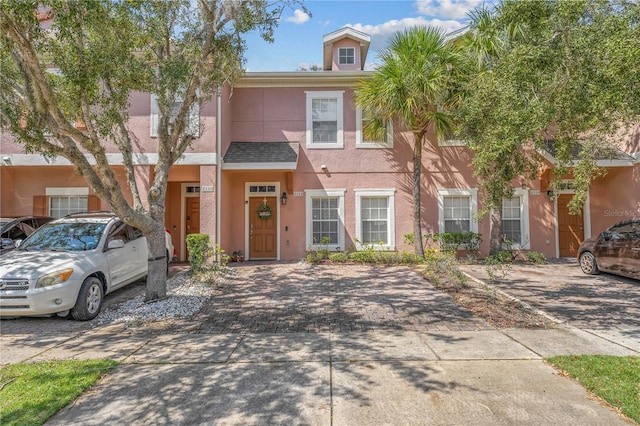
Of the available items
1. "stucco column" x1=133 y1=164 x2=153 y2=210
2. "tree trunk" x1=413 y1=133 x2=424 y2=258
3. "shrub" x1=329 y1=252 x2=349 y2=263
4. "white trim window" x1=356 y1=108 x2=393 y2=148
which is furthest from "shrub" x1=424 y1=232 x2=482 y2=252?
"stucco column" x1=133 y1=164 x2=153 y2=210

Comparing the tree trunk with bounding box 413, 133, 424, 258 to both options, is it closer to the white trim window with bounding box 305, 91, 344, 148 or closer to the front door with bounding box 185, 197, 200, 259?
the white trim window with bounding box 305, 91, 344, 148

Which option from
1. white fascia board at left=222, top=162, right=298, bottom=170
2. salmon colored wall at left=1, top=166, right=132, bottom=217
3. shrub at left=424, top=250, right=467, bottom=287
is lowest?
shrub at left=424, top=250, right=467, bottom=287

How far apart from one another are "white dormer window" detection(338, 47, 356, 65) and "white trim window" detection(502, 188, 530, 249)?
7576 millimetres

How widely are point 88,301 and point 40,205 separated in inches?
332

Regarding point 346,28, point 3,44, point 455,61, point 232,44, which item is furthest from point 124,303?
point 346,28

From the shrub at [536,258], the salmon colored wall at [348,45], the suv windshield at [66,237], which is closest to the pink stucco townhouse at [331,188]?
Result: the shrub at [536,258]

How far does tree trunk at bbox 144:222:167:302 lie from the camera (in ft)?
22.4

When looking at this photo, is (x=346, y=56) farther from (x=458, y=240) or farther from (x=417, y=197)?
(x=458, y=240)

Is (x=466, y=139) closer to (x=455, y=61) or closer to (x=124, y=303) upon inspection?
(x=455, y=61)

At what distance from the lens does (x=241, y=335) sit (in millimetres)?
5199

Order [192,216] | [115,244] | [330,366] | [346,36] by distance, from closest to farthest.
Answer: [330,366] < [115,244] < [192,216] < [346,36]

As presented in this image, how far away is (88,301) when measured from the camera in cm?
600

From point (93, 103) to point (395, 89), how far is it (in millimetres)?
7473

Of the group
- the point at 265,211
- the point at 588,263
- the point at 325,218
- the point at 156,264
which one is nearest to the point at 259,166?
the point at 265,211
